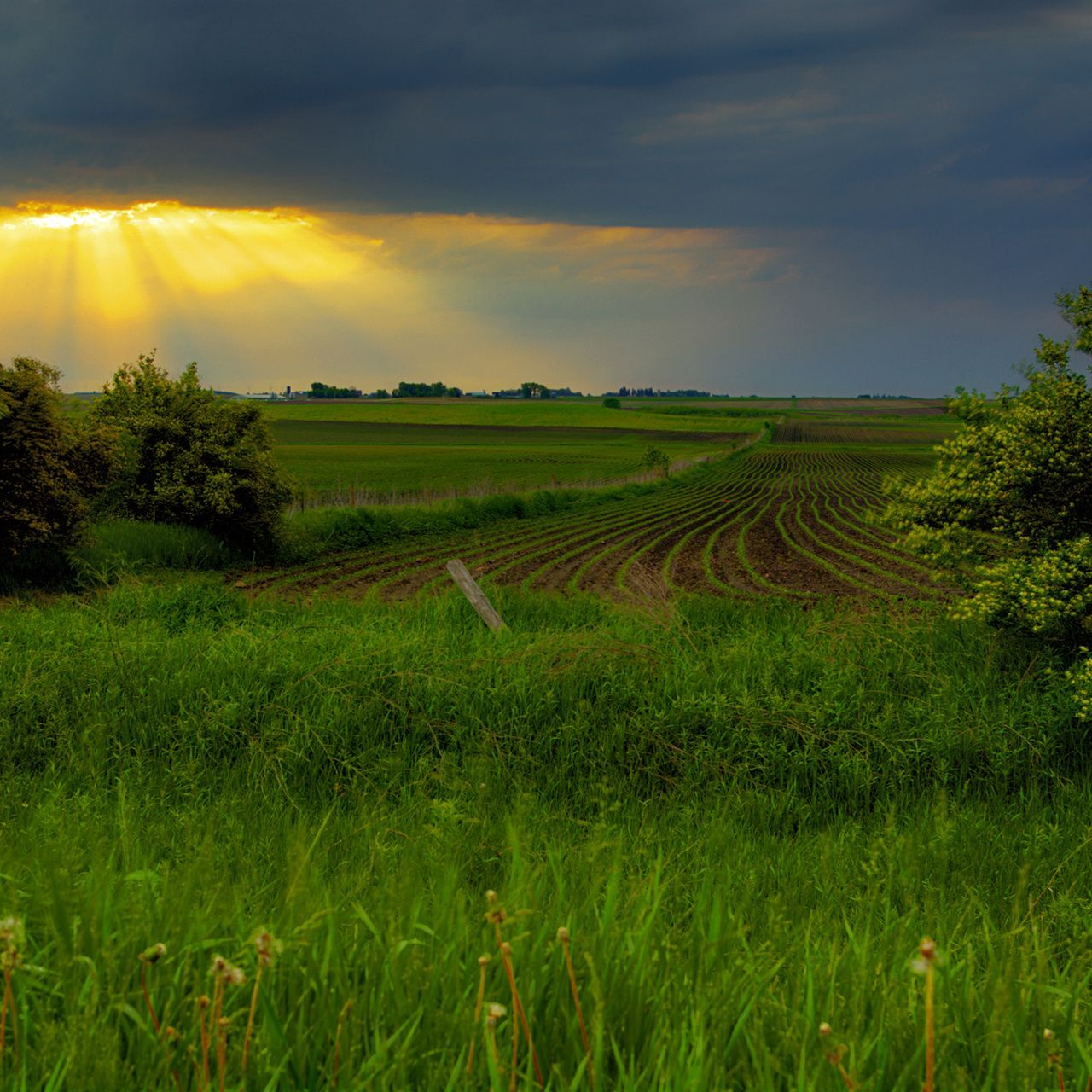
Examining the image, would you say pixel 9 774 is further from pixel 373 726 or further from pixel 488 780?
pixel 488 780

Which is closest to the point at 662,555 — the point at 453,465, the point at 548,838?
the point at 548,838

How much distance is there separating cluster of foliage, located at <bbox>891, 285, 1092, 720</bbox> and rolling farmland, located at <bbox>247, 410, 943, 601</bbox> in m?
0.93

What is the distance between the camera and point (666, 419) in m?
153

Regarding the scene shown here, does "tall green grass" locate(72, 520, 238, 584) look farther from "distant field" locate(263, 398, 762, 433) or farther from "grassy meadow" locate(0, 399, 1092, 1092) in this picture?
"distant field" locate(263, 398, 762, 433)

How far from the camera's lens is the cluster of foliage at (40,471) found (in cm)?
1494

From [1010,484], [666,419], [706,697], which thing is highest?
[666,419]

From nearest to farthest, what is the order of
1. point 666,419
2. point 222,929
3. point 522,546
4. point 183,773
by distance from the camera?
point 222,929 < point 183,773 < point 522,546 < point 666,419

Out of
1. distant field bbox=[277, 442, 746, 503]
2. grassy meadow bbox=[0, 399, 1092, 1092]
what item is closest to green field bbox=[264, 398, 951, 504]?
distant field bbox=[277, 442, 746, 503]

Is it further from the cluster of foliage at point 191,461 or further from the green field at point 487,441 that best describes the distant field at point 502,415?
the cluster of foliage at point 191,461

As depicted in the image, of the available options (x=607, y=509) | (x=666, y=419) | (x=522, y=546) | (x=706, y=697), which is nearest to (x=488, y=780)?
(x=706, y=697)

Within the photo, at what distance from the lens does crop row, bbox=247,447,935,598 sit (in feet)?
60.6

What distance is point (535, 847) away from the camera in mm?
4156

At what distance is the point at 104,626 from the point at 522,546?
54.7ft

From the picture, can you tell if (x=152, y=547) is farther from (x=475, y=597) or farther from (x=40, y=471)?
(x=475, y=597)
